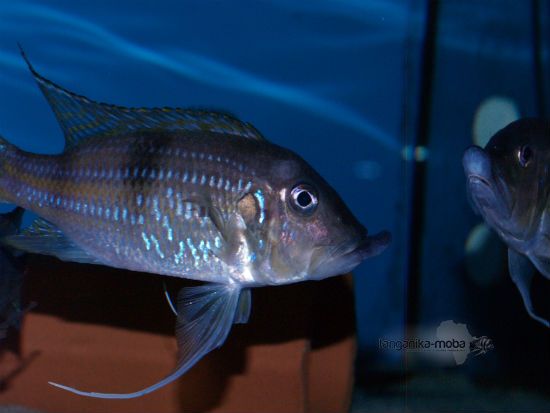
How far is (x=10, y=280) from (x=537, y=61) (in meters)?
2.27

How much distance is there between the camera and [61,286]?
69.6 inches

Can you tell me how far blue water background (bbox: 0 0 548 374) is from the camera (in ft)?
6.65

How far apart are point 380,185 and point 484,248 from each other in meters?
0.75

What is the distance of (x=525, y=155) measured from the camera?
1349 millimetres

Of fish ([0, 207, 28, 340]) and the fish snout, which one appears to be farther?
fish ([0, 207, 28, 340])

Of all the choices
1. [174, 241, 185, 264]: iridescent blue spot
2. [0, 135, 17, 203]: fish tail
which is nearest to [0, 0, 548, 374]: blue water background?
[0, 135, 17, 203]: fish tail

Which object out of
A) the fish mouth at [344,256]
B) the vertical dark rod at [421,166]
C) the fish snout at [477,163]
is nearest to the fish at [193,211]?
the fish mouth at [344,256]

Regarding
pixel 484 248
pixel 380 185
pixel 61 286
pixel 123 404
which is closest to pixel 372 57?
pixel 380 185

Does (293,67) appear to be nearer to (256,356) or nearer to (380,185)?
(380,185)

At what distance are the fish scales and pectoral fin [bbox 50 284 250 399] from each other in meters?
0.09

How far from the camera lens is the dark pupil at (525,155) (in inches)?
53.0

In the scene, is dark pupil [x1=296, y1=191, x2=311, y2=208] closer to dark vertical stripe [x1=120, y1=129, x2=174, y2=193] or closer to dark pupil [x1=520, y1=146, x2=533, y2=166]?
dark vertical stripe [x1=120, y1=129, x2=174, y2=193]

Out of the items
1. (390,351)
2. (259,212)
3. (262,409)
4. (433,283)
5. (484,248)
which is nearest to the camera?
(259,212)

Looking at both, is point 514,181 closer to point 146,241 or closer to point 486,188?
point 486,188
